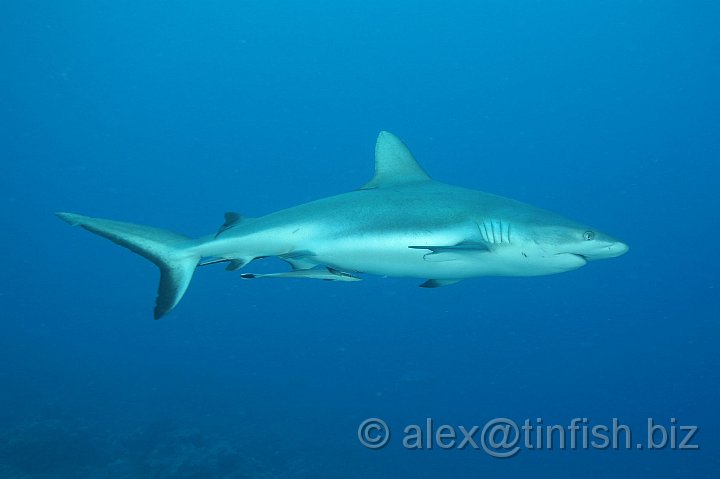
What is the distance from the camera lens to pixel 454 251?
12.5 feet

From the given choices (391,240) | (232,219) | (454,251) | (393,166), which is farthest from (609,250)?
(232,219)

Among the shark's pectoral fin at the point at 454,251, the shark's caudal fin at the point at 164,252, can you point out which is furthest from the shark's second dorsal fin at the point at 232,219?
the shark's pectoral fin at the point at 454,251

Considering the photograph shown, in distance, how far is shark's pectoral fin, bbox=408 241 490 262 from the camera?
12.5 ft

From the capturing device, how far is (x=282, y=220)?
4543 mm

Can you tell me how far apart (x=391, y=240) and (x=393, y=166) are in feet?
4.17

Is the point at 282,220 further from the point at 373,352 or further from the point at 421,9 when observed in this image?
the point at 421,9

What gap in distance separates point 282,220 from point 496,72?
7045cm

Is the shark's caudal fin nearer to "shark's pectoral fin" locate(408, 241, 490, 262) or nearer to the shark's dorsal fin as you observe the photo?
the shark's dorsal fin

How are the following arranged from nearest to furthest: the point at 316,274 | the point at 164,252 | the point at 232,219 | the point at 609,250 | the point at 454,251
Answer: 1. the point at 609,250
2. the point at 454,251
3. the point at 316,274
4. the point at 164,252
5. the point at 232,219

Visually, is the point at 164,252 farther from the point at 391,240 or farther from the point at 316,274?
the point at 391,240

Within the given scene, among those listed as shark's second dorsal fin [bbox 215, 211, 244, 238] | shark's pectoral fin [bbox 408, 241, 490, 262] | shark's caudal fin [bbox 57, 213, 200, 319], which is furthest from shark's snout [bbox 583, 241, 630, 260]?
shark's caudal fin [bbox 57, 213, 200, 319]

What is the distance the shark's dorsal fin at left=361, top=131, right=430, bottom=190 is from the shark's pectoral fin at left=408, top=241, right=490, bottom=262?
123cm

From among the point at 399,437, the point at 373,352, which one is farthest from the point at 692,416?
the point at 399,437

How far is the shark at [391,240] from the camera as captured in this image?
3.84m
